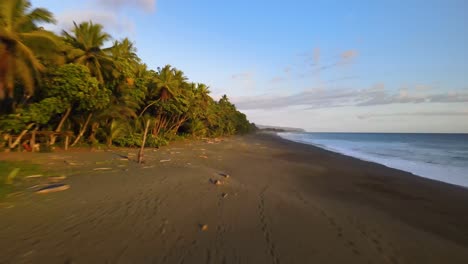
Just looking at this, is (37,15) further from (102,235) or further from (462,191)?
(462,191)

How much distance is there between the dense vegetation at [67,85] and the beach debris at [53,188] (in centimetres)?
626

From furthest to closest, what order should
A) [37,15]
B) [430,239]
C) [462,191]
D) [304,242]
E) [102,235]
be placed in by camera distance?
[37,15]
[462,191]
[430,239]
[304,242]
[102,235]

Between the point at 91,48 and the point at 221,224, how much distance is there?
15.9 m

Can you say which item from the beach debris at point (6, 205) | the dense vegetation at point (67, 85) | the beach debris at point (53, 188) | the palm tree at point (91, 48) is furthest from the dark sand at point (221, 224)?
Answer: the palm tree at point (91, 48)

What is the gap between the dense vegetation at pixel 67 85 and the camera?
386 inches

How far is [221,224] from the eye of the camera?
4.57m

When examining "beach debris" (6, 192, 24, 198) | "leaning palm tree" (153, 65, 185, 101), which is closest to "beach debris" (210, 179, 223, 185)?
"beach debris" (6, 192, 24, 198)

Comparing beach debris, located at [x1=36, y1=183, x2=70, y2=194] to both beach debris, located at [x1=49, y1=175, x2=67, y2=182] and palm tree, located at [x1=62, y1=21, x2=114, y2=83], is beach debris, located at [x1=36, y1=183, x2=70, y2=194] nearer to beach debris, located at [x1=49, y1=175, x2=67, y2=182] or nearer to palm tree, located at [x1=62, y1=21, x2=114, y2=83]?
beach debris, located at [x1=49, y1=175, x2=67, y2=182]

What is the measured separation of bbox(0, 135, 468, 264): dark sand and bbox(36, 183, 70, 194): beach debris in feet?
0.67

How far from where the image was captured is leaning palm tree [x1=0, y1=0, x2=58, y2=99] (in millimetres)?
9492

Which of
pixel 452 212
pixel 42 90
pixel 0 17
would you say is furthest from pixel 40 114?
pixel 452 212

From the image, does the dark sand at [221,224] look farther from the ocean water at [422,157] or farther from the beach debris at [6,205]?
the ocean water at [422,157]

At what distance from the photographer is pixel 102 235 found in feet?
12.4

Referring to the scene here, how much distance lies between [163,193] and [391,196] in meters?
7.35
